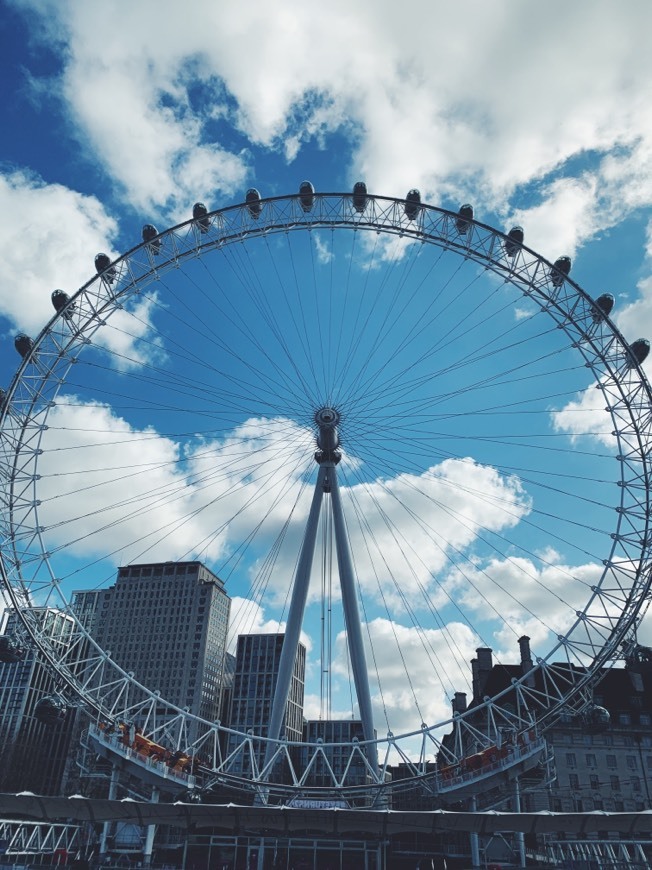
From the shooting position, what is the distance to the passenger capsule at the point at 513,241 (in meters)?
53.7

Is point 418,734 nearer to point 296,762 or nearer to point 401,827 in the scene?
point 401,827

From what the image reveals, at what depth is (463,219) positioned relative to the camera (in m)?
54.0

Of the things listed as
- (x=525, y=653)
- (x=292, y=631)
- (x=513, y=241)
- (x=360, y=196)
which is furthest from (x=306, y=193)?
(x=525, y=653)

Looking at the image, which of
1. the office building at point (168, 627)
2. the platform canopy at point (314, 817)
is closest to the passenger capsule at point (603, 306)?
the platform canopy at point (314, 817)

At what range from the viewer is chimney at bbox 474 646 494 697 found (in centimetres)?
9054

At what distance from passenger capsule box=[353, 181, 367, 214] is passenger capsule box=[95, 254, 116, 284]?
18883 mm

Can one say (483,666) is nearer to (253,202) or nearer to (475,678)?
(475,678)

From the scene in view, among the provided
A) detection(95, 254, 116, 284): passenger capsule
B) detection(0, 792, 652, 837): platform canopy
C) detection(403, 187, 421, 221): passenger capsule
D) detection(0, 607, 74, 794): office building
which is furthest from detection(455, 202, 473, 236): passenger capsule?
detection(0, 607, 74, 794): office building

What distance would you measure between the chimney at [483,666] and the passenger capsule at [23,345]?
6640cm

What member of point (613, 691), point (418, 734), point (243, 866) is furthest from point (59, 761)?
point (418, 734)

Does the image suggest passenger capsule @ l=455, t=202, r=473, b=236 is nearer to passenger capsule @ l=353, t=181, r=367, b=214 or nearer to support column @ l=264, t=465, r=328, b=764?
passenger capsule @ l=353, t=181, r=367, b=214

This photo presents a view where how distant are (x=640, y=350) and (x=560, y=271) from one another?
26.7 feet

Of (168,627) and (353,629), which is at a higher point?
(168,627)

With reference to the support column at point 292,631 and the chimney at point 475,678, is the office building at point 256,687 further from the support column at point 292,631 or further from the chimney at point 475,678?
the support column at point 292,631
